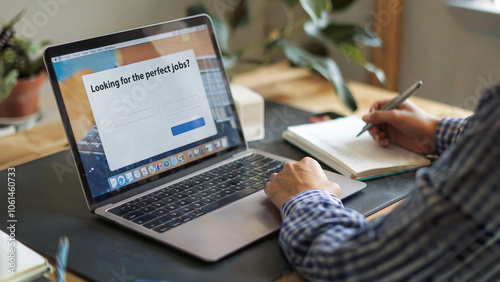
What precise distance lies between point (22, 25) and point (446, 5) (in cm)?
143

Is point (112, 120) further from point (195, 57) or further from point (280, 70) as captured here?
point (280, 70)

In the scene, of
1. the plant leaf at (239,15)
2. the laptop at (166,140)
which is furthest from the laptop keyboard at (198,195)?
the plant leaf at (239,15)

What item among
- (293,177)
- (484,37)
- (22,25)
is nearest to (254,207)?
(293,177)

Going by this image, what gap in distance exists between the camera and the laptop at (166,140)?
2.81ft

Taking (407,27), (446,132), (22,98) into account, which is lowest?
(446,132)

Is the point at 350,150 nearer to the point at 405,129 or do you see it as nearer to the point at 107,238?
the point at 405,129

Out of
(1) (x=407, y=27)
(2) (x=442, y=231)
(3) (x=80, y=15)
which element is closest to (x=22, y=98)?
(3) (x=80, y=15)

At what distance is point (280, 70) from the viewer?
1804 millimetres

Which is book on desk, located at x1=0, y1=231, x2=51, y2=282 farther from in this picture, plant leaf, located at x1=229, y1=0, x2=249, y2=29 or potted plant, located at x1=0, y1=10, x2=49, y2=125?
plant leaf, located at x1=229, y1=0, x2=249, y2=29

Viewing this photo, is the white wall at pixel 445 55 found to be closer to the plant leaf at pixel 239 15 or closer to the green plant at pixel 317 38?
the green plant at pixel 317 38

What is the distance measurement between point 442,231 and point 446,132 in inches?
21.9

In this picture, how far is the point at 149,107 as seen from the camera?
3.24 feet

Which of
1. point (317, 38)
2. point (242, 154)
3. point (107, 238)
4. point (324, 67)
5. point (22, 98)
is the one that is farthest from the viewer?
point (317, 38)

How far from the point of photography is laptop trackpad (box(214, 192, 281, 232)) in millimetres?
844
